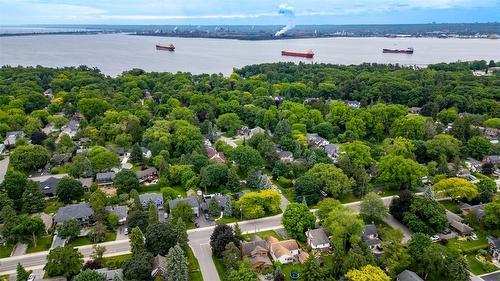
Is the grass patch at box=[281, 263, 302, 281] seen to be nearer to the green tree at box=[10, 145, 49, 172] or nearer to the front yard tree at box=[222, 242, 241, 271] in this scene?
the front yard tree at box=[222, 242, 241, 271]

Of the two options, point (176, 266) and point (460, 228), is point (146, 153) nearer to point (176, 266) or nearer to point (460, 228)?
point (176, 266)

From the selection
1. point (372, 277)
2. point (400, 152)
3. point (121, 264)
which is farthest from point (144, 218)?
point (400, 152)

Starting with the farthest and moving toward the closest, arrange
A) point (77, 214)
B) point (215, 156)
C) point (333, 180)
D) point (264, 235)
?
point (215, 156) → point (333, 180) → point (77, 214) → point (264, 235)

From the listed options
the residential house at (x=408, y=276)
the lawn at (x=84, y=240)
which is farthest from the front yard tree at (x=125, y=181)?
the residential house at (x=408, y=276)

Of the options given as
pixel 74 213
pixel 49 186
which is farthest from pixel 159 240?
pixel 49 186

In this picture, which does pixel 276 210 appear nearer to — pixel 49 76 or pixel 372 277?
pixel 372 277

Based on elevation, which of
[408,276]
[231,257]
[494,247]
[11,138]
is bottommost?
[494,247]

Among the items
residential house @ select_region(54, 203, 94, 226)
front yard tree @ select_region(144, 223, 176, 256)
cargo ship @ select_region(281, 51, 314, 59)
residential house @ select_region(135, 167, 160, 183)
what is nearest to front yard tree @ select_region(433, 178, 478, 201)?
front yard tree @ select_region(144, 223, 176, 256)
